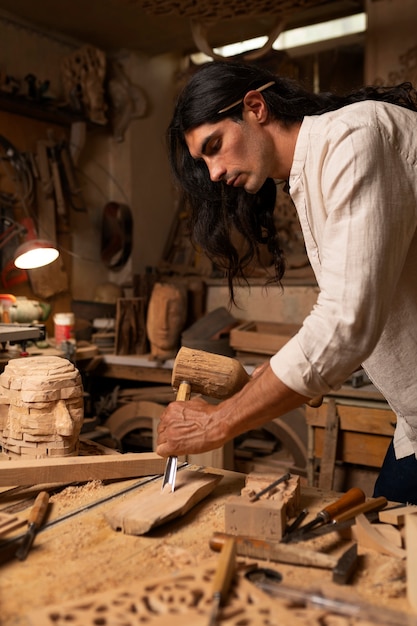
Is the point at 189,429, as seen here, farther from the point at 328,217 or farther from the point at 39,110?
the point at 39,110

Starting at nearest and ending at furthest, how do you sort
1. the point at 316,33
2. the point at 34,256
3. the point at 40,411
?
the point at 40,411
the point at 34,256
the point at 316,33

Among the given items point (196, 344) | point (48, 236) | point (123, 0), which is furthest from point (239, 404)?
point (48, 236)

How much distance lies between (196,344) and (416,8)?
2.87m

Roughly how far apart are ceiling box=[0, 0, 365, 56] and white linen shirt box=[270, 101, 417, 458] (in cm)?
345

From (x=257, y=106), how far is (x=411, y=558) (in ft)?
4.30

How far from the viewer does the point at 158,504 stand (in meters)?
1.74

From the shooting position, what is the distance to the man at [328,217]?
1521mm

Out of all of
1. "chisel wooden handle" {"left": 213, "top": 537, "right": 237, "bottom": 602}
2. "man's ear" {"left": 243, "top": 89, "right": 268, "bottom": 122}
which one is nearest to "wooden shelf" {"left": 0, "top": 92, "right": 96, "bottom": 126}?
"man's ear" {"left": 243, "top": 89, "right": 268, "bottom": 122}

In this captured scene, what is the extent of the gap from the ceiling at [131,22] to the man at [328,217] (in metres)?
3.08

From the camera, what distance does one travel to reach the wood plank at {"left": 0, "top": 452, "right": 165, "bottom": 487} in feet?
6.37

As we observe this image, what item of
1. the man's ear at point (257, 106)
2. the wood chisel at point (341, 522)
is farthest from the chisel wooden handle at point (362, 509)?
the man's ear at point (257, 106)

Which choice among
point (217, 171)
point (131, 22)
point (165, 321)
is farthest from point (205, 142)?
point (131, 22)

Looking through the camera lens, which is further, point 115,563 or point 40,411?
point 40,411

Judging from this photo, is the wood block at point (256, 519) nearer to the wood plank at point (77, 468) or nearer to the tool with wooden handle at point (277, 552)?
the tool with wooden handle at point (277, 552)
